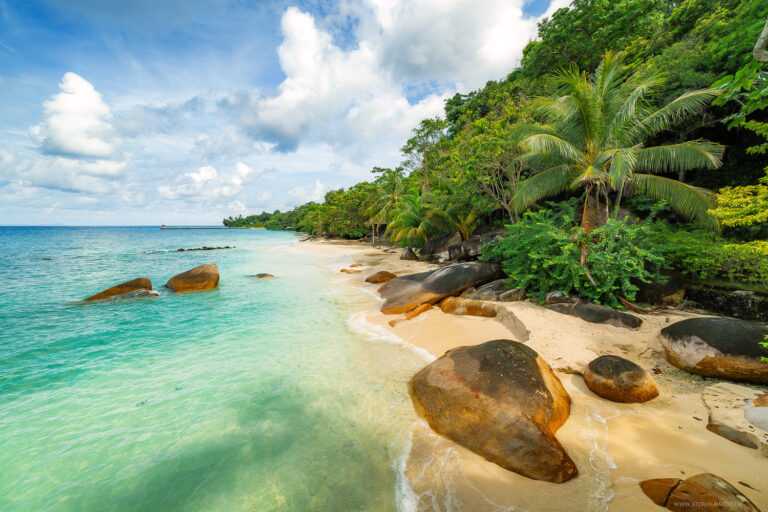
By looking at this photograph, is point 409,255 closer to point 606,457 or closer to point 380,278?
point 380,278

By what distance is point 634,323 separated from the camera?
5848 millimetres

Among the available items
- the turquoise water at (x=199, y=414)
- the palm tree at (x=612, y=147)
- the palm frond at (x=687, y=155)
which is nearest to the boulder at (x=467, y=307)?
the turquoise water at (x=199, y=414)

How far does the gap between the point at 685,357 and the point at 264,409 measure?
24.1 ft

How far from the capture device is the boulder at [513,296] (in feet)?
27.1

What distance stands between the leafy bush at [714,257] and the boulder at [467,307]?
468 centimetres

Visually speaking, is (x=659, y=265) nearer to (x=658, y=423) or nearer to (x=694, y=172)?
(x=658, y=423)

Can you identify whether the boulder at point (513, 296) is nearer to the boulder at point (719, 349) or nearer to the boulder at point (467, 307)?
the boulder at point (467, 307)

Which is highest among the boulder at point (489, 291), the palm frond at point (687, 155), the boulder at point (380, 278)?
the palm frond at point (687, 155)

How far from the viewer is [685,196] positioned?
805 centimetres

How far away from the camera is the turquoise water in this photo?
3.15 m

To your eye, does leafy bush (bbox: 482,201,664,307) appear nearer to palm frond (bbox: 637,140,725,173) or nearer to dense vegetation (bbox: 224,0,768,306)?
dense vegetation (bbox: 224,0,768,306)

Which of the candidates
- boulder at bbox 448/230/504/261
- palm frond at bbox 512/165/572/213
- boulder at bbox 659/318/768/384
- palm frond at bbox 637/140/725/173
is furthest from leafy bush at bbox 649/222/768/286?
boulder at bbox 448/230/504/261

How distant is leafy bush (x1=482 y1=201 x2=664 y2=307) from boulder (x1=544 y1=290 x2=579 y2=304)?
0.18 meters

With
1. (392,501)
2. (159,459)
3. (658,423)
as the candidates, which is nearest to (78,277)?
(159,459)
